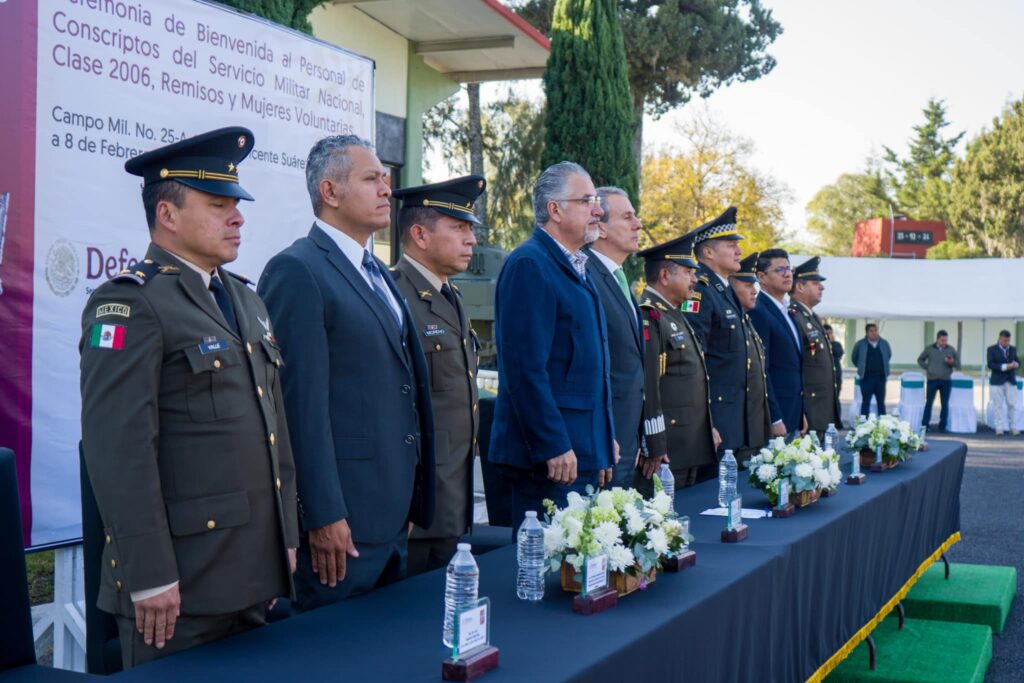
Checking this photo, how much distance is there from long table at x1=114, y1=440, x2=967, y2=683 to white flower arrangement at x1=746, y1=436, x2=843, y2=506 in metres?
0.09

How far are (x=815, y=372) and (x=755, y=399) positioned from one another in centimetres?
158

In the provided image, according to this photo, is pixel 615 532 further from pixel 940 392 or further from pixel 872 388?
pixel 940 392

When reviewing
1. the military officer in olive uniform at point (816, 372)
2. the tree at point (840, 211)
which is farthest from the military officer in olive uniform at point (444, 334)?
the tree at point (840, 211)

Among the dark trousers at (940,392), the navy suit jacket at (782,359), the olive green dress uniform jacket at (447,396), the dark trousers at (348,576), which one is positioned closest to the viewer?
the dark trousers at (348,576)

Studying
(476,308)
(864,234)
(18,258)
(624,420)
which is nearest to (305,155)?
(18,258)

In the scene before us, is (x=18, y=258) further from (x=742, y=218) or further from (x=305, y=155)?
(x=742, y=218)

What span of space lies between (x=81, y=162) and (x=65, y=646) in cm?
161

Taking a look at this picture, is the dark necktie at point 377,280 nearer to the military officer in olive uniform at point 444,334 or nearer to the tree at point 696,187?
the military officer in olive uniform at point 444,334

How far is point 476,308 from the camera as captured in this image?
1600 cm

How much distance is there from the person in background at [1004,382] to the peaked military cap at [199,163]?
1518 centimetres

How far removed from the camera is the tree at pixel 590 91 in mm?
13398

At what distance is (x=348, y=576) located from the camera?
270cm

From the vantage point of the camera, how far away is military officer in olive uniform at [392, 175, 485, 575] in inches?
124

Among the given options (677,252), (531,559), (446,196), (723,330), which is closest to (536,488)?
(446,196)
